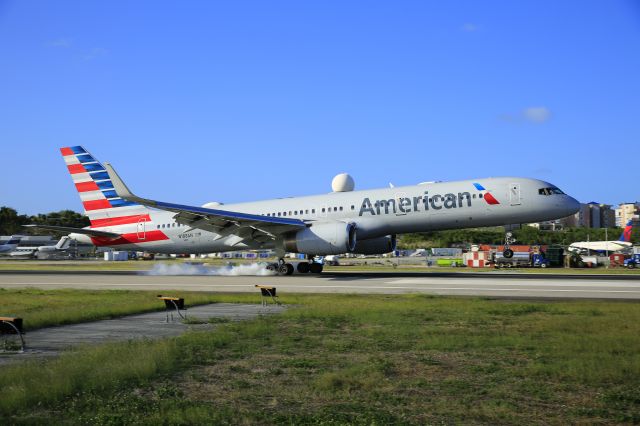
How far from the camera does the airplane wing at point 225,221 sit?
36000mm

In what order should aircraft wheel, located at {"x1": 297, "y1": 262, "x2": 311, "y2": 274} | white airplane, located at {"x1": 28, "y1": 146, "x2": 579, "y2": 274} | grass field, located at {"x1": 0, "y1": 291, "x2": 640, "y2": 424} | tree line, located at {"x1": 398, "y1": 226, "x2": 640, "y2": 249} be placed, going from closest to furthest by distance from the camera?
grass field, located at {"x1": 0, "y1": 291, "x2": 640, "y2": 424} < white airplane, located at {"x1": 28, "y1": 146, "x2": 579, "y2": 274} < aircraft wheel, located at {"x1": 297, "y1": 262, "x2": 311, "y2": 274} < tree line, located at {"x1": 398, "y1": 226, "x2": 640, "y2": 249}

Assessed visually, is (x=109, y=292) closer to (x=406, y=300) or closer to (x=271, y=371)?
(x=406, y=300)

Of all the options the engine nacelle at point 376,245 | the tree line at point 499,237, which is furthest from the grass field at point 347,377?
the tree line at point 499,237

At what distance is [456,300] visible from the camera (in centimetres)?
2114

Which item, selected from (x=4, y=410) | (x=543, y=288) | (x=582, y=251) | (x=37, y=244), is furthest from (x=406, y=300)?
(x=37, y=244)

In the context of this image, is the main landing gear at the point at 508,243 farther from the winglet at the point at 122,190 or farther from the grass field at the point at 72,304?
the winglet at the point at 122,190

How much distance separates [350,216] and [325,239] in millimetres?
3641

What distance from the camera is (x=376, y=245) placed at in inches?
1606

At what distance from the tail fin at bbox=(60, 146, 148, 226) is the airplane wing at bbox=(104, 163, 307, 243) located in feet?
17.3

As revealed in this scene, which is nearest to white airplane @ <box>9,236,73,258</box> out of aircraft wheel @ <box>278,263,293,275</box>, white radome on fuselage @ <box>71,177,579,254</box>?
white radome on fuselage @ <box>71,177,579,254</box>

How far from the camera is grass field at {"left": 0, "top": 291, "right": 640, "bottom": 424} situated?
677cm

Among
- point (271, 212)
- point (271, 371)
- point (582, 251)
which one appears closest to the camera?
point (271, 371)

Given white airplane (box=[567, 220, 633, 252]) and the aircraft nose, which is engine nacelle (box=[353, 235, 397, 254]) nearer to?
the aircraft nose

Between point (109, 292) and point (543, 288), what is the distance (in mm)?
19770
